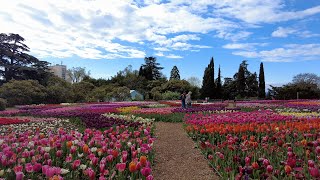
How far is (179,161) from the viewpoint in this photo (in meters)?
6.79

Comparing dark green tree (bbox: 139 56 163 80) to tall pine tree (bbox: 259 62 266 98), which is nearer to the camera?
tall pine tree (bbox: 259 62 266 98)

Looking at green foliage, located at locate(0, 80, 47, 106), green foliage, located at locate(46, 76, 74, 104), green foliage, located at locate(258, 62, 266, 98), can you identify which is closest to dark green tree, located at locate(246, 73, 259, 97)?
green foliage, located at locate(258, 62, 266, 98)

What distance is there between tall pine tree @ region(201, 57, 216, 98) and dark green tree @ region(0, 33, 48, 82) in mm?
24996

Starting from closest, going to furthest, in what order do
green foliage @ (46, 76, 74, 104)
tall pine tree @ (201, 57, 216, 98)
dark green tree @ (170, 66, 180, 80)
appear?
1. green foliage @ (46, 76, 74, 104)
2. tall pine tree @ (201, 57, 216, 98)
3. dark green tree @ (170, 66, 180, 80)

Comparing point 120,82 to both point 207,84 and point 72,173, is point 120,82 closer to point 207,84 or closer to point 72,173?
point 207,84

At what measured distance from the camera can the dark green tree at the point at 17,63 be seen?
42.7 m

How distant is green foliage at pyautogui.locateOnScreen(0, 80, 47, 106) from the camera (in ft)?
99.7

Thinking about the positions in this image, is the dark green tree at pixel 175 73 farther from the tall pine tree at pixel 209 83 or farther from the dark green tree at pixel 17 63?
the dark green tree at pixel 17 63

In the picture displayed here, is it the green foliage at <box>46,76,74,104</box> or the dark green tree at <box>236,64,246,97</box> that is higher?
the dark green tree at <box>236,64,246,97</box>

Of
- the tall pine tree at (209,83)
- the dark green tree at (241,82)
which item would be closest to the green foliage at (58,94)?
the tall pine tree at (209,83)

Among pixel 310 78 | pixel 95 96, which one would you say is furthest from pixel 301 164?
pixel 310 78

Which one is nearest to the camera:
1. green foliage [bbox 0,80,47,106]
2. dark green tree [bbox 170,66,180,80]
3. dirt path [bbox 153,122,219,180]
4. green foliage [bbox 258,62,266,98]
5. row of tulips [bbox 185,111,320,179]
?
row of tulips [bbox 185,111,320,179]

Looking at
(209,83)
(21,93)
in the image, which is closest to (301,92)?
(209,83)

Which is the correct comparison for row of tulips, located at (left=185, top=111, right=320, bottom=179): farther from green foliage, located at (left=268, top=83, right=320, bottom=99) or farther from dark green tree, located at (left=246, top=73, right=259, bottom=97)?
dark green tree, located at (left=246, top=73, right=259, bottom=97)
